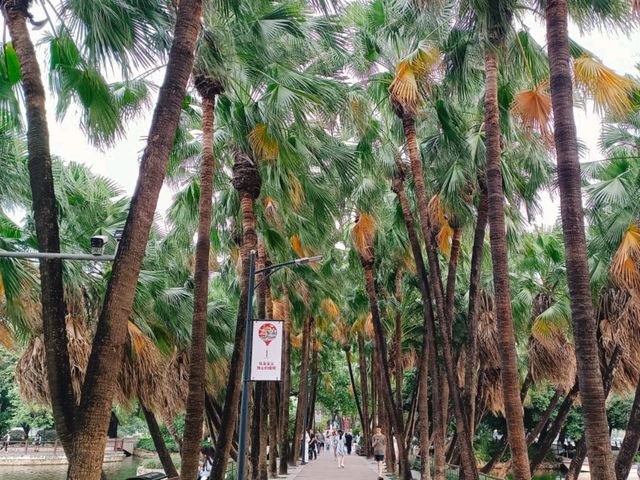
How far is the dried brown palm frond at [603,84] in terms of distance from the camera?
7.98 meters

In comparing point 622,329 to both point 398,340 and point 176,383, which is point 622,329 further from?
point 176,383

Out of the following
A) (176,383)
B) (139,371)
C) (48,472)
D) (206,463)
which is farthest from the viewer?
(48,472)

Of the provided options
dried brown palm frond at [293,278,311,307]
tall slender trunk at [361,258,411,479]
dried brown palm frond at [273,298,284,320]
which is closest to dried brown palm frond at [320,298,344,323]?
dried brown palm frond at [293,278,311,307]

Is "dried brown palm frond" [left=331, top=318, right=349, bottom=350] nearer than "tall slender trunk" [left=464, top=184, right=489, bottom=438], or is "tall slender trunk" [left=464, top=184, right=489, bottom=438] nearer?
"tall slender trunk" [left=464, top=184, right=489, bottom=438]

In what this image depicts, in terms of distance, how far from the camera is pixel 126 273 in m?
5.81

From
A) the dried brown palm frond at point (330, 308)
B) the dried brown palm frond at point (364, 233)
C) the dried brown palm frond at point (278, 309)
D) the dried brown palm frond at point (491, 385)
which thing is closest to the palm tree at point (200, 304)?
the dried brown palm frond at point (364, 233)

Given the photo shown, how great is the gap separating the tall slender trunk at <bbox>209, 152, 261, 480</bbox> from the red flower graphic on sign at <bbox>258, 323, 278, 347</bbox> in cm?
69

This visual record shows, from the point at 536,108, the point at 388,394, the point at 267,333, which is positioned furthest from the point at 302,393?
the point at 536,108

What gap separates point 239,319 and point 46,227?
21.8ft

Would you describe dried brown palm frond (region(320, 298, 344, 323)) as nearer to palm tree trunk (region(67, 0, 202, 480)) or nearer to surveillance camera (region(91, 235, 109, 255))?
surveillance camera (region(91, 235, 109, 255))

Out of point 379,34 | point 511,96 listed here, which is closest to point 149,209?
point 511,96

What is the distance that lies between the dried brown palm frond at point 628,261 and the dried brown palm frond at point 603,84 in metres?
3.95

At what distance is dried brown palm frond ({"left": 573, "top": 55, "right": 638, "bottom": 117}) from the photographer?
798cm

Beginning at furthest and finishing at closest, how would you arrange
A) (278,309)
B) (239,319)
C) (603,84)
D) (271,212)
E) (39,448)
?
(39,448) → (278,309) → (271,212) → (239,319) → (603,84)
